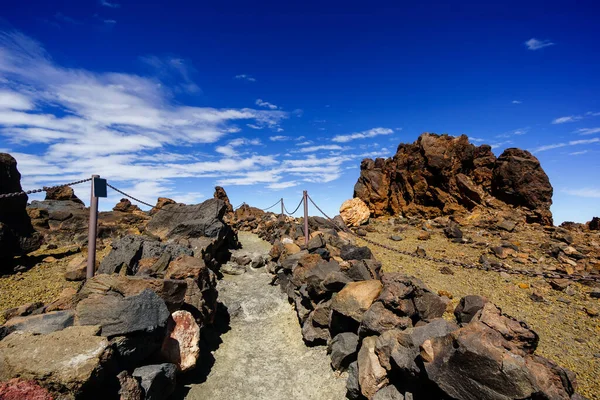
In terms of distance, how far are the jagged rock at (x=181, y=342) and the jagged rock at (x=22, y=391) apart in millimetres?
1811

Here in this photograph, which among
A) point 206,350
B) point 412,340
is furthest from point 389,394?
point 206,350

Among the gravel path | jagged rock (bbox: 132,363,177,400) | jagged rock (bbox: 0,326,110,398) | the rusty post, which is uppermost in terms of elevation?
the rusty post

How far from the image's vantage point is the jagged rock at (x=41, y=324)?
3.73 meters

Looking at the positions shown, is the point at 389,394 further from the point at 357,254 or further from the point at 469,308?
the point at 357,254

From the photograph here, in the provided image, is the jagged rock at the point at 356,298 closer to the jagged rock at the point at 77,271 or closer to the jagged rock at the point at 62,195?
the jagged rock at the point at 77,271

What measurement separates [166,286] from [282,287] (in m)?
4.46

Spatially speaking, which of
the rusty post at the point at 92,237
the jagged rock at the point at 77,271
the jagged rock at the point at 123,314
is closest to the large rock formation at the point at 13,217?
the jagged rock at the point at 77,271

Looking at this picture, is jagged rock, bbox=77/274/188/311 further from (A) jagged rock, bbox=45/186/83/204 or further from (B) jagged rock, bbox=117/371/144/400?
(A) jagged rock, bbox=45/186/83/204

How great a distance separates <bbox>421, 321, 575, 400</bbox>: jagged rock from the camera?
2.83m

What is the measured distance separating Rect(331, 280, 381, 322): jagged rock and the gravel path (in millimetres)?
1069

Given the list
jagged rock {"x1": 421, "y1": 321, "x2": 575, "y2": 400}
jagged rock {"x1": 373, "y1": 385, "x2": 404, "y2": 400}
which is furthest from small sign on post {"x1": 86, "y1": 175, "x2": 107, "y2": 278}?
jagged rock {"x1": 421, "y1": 321, "x2": 575, "y2": 400}

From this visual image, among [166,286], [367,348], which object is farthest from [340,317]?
[166,286]

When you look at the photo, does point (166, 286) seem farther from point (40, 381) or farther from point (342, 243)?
point (342, 243)

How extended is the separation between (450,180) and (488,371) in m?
18.4
